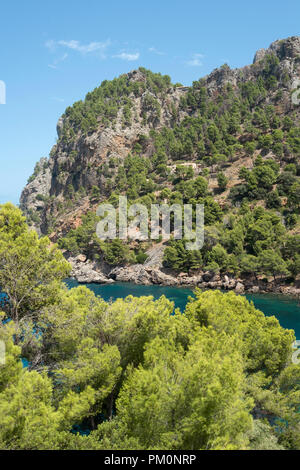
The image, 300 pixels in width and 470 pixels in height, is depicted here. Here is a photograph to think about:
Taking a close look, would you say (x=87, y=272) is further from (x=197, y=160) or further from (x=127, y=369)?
(x=127, y=369)

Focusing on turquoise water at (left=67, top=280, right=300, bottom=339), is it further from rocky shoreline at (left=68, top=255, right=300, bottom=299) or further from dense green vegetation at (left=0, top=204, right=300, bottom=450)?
dense green vegetation at (left=0, top=204, right=300, bottom=450)

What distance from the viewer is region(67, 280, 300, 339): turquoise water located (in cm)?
4253

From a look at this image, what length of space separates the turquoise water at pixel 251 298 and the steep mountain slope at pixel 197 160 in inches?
206

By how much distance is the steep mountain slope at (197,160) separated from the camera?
6219cm

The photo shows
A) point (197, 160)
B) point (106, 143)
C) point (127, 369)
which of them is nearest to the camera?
point (127, 369)

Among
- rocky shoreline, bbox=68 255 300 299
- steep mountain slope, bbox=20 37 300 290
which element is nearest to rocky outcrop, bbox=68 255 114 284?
rocky shoreline, bbox=68 255 300 299

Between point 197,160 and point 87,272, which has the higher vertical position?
point 197,160

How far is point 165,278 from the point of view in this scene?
211 ft

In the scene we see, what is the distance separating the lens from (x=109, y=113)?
368ft

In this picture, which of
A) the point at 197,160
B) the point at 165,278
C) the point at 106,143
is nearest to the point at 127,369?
the point at 165,278

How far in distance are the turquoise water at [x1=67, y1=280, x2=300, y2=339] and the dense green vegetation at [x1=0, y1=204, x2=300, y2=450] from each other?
19.2m

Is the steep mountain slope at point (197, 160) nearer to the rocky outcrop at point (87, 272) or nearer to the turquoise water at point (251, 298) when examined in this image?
the rocky outcrop at point (87, 272)

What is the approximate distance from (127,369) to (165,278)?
159 feet
